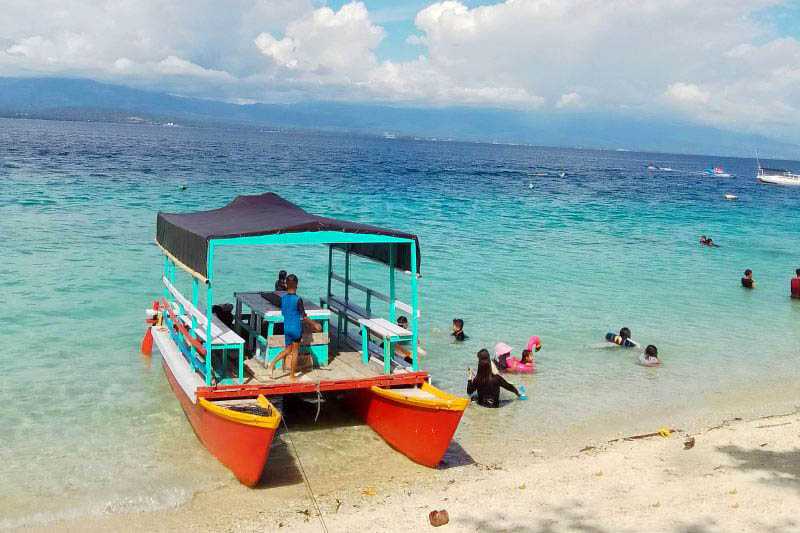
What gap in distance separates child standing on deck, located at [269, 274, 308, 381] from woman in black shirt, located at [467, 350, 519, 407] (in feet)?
10.4

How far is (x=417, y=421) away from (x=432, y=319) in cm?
826

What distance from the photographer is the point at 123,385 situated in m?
12.9

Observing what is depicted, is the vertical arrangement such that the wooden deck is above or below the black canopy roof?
below

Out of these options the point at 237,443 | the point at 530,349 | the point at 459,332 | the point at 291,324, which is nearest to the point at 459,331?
the point at 459,332

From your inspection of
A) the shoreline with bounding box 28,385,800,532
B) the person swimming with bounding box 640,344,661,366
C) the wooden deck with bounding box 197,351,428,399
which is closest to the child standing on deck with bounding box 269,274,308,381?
the wooden deck with bounding box 197,351,428,399

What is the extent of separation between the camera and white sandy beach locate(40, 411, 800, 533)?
809cm

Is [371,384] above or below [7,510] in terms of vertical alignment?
above

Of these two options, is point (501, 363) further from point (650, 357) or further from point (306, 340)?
point (306, 340)

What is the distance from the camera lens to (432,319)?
1809 cm

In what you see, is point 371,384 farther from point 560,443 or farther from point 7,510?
point 7,510

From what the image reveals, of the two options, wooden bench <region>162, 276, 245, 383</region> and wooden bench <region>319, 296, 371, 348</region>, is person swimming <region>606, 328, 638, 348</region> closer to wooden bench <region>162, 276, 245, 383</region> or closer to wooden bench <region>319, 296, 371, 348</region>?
wooden bench <region>319, 296, 371, 348</region>

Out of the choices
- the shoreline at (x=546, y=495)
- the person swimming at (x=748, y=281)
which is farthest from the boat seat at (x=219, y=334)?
the person swimming at (x=748, y=281)

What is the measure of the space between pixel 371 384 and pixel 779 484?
5.20 metres

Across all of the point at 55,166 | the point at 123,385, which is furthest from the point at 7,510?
the point at 55,166
